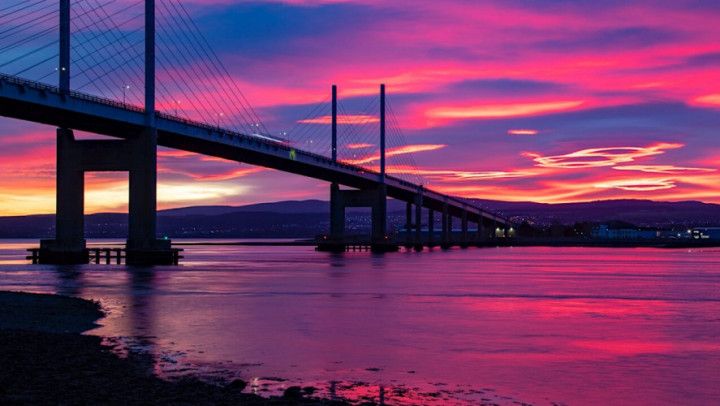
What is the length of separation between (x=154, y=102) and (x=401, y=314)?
39.1 metres

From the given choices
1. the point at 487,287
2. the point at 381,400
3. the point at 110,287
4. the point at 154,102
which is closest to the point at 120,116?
the point at 154,102

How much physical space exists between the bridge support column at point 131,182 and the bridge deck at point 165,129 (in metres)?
1.24

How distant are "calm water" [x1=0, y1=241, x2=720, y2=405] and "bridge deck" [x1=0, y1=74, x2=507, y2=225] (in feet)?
48.3

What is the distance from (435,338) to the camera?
76.9 feet

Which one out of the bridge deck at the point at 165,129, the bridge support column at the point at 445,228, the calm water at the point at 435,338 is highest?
the bridge deck at the point at 165,129

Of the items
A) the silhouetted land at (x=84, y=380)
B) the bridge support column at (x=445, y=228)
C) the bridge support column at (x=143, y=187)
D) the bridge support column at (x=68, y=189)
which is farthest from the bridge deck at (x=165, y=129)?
the bridge support column at (x=445, y=228)

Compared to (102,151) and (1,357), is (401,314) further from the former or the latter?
(102,151)

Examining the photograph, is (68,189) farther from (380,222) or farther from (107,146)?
(380,222)

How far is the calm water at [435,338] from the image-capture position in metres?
16.0

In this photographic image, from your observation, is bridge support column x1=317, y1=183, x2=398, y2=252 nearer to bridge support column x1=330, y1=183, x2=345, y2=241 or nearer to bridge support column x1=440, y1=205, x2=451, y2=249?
bridge support column x1=330, y1=183, x2=345, y2=241

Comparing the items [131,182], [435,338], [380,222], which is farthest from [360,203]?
[435,338]

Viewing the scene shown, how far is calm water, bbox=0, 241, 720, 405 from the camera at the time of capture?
16016 millimetres

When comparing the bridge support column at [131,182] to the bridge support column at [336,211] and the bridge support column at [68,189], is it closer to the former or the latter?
the bridge support column at [68,189]

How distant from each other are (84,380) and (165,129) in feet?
177
